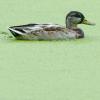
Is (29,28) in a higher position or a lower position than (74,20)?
higher

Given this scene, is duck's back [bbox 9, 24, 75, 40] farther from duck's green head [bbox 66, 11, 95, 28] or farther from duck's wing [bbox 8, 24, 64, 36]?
duck's green head [bbox 66, 11, 95, 28]

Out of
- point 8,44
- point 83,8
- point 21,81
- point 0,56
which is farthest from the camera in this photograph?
point 83,8

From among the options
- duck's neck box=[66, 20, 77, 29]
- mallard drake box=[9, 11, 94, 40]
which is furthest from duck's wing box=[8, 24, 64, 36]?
duck's neck box=[66, 20, 77, 29]

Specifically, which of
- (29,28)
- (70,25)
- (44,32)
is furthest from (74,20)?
(29,28)

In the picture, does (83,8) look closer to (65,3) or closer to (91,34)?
(65,3)

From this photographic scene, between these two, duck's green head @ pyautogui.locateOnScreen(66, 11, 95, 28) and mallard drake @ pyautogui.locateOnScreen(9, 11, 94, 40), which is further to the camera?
duck's green head @ pyautogui.locateOnScreen(66, 11, 95, 28)

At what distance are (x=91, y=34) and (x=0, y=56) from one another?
6.20ft

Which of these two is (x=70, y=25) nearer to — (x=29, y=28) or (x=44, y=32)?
(x=44, y=32)

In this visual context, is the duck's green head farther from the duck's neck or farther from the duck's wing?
the duck's wing

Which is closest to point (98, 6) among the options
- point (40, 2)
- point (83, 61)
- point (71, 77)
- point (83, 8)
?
point (83, 8)

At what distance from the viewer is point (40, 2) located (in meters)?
12.8

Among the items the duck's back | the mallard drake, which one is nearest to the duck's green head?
the mallard drake

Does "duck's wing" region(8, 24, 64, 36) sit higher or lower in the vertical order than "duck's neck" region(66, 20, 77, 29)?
higher

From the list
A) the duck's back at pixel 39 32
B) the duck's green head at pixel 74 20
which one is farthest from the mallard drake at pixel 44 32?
the duck's green head at pixel 74 20
